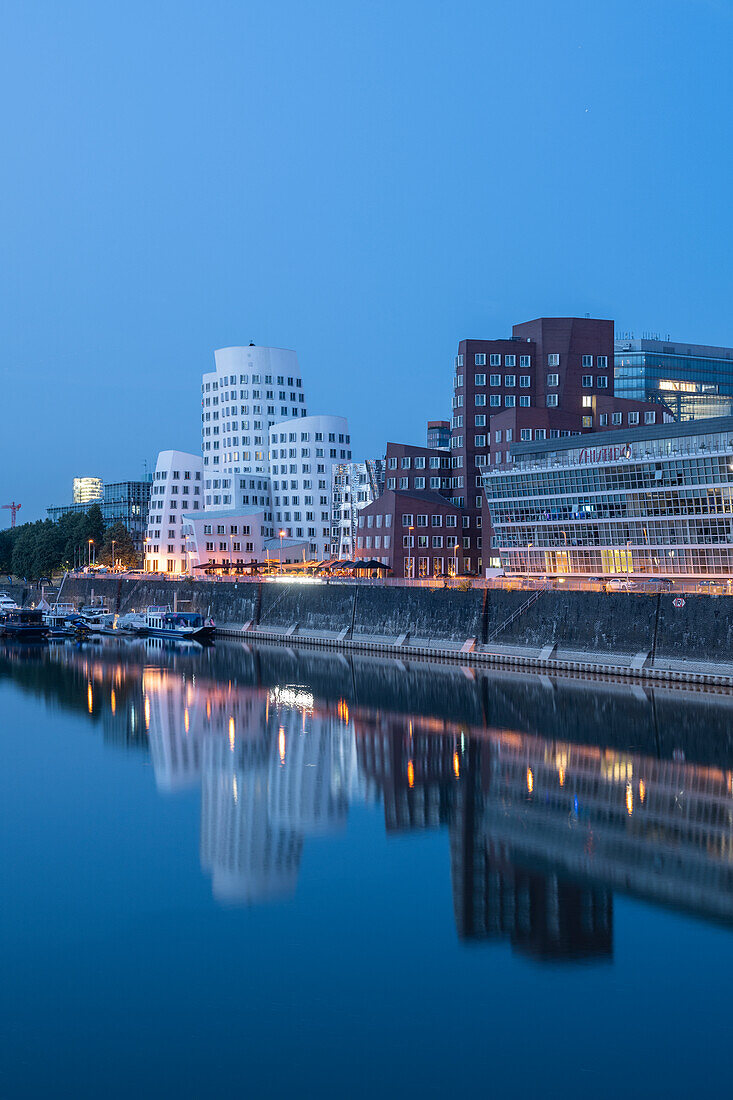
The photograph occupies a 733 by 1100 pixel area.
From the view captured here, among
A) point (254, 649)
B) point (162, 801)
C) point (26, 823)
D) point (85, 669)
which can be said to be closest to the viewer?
point (26, 823)

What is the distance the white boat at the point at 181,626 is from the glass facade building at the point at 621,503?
125 ft

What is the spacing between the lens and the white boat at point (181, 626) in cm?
13412

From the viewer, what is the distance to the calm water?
25.4 metres

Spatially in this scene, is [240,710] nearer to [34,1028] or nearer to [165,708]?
[165,708]

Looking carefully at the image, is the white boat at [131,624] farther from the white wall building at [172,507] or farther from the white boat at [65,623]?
the white wall building at [172,507]

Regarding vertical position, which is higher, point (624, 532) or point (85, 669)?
point (624, 532)

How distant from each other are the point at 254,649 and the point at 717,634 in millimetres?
55927

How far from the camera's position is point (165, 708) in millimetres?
76188

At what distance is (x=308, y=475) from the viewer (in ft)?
599

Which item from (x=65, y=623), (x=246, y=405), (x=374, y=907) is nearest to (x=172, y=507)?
(x=246, y=405)

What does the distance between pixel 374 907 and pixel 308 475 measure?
149408 mm

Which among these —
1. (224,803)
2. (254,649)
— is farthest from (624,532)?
(224,803)

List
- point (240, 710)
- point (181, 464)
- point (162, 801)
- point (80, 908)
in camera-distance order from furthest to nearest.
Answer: point (181, 464), point (240, 710), point (162, 801), point (80, 908)

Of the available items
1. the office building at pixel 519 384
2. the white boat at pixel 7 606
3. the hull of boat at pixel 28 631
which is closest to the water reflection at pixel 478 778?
the office building at pixel 519 384
